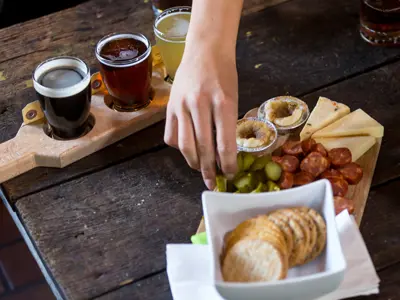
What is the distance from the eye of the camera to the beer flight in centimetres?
119

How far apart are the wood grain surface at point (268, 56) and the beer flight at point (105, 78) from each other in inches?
Result: 3.0

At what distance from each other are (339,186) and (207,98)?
0.90 feet

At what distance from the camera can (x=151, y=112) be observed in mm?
1271

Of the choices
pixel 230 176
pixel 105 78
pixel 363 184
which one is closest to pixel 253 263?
pixel 230 176

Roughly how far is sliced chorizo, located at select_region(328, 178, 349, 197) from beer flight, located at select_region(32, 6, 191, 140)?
41 cm

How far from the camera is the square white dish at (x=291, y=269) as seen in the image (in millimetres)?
854

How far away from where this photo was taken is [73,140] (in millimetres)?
1231

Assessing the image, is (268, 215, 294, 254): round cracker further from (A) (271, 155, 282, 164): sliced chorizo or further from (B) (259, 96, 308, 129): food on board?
(B) (259, 96, 308, 129): food on board

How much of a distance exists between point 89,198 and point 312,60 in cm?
56

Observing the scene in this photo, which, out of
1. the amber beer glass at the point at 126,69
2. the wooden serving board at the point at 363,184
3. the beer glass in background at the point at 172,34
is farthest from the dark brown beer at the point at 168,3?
the wooden serving board at the point at 363,184

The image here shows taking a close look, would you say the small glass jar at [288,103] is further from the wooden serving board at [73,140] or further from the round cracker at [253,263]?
the round cracker at [253,263]

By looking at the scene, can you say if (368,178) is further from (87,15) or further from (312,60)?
(87,15)

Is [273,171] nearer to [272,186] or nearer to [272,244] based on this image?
[272,186]

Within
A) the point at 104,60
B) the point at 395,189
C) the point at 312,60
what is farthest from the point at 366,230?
the point at 104,60
